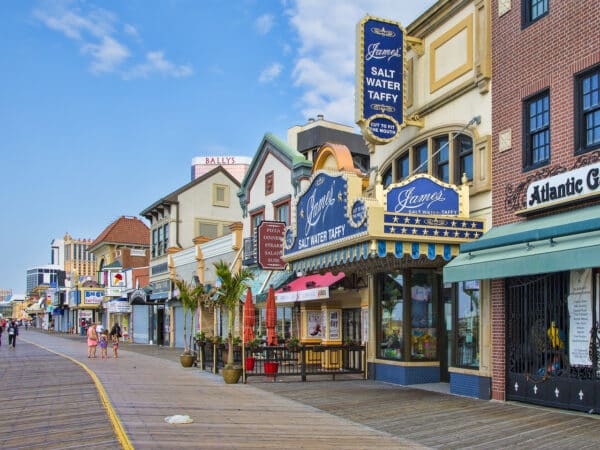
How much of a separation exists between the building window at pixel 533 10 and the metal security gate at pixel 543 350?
508 cm

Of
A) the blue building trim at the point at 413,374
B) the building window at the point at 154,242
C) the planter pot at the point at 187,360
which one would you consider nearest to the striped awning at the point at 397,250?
the blue building trim at the point at 413,374

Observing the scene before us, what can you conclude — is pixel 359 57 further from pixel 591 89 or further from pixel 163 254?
pixel 163 254

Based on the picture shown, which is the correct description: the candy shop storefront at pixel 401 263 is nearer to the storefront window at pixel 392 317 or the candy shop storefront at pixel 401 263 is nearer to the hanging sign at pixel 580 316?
the storefront window at pixel 392 317

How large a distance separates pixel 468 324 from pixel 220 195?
99.2ft

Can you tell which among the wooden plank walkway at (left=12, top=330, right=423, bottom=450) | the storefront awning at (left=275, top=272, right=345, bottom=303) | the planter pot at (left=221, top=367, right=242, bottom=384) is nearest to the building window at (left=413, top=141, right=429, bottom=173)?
the storefront awning at (left=275, top=272, right=345, bottom=303)

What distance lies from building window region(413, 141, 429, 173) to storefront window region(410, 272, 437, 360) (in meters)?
2.66

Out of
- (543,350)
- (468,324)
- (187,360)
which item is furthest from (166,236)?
(543,350)

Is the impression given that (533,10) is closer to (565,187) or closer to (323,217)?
(565,187)

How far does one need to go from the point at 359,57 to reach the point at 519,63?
3779 millimetres

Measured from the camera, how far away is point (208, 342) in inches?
908

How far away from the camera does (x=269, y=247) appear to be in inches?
987

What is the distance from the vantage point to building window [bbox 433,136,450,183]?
54.4 feet

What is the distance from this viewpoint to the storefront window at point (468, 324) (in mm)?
15008

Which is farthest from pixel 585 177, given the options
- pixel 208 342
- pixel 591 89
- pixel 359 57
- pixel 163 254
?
pixel 163 254
